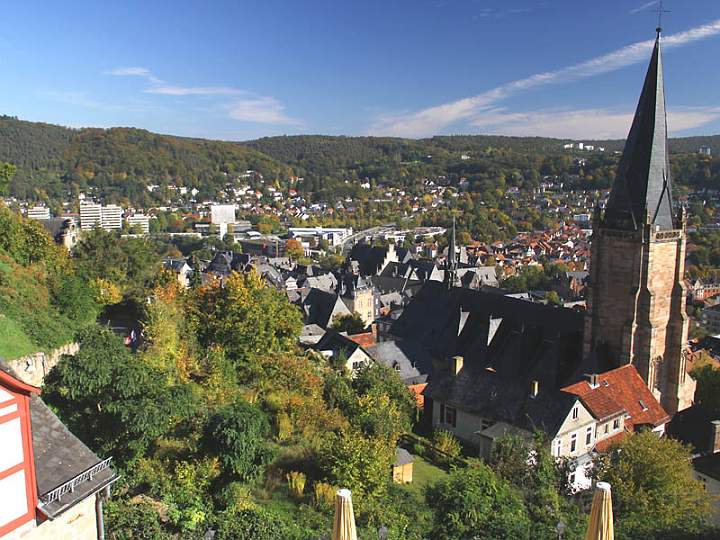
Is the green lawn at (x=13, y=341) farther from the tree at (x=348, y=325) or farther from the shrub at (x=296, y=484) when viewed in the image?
the tree at (x=348, y=325)

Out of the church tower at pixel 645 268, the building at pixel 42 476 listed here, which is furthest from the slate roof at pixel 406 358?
the building at pixel 42 476

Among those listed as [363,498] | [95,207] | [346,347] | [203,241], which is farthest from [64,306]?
[95,207]

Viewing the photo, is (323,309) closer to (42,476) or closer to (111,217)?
(42,476)

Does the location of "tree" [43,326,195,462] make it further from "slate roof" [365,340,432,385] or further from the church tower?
the church tower

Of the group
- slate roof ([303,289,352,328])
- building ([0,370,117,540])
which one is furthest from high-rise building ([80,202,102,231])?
building ([0,370,117,540])

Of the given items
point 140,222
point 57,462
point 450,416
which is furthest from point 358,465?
point 140,222

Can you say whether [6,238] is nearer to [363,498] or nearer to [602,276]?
[363,498]
